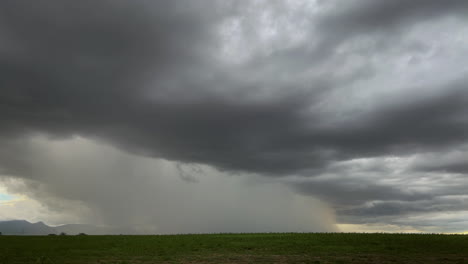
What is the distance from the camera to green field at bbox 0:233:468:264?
153ft

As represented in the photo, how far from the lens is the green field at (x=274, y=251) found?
46.6m

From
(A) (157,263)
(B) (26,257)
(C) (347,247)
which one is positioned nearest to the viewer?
(A) (157,263)

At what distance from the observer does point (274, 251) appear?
5538cm

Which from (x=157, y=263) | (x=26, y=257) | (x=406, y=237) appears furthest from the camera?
(x=406, y=237)

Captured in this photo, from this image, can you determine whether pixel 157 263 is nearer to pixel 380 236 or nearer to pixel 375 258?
pixel 375 258

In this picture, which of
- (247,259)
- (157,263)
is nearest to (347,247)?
(247,259)

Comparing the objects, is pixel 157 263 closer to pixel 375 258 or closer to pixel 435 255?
pixel 375 258

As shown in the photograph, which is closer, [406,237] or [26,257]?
[26,257]

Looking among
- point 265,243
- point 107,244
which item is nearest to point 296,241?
point 265,243

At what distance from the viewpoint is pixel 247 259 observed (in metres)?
47.1

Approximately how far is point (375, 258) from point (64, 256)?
A: 40302 millimetres

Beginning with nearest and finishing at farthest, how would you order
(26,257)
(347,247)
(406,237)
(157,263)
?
1. (157,263)
2. (26,257)
3. (347,247)
4. (406,237)

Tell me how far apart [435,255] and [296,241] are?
22.3m

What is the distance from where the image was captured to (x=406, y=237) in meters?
69.3
